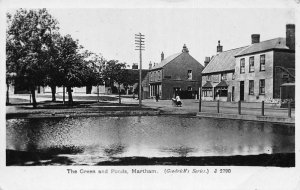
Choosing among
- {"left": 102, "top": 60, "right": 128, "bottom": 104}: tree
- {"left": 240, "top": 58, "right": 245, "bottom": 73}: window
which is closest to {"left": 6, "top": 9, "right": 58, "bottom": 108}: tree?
{"left": 102, "top": 60, "right": 128, "bottom": 104}: tree

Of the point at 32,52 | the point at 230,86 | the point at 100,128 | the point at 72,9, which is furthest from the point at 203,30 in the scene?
the point at 230,86

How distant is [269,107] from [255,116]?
2.28 metres

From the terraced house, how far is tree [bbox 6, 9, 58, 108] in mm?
3906

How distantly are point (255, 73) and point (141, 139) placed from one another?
8963mm

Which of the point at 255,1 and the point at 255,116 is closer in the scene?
the point at 255,1

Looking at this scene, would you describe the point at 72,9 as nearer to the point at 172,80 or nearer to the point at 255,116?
the point at 255,116

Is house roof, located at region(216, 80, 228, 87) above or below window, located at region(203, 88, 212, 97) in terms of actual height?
above

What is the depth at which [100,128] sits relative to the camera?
7398mm

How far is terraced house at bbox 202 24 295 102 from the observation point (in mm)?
7809

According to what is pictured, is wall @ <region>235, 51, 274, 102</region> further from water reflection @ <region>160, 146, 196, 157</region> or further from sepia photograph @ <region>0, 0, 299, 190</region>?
water reflection @ <region>160, 146, 196, 157</region>

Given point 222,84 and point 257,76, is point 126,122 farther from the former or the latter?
point 222,84

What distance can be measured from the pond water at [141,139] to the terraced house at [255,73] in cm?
167

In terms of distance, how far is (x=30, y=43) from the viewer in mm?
6773

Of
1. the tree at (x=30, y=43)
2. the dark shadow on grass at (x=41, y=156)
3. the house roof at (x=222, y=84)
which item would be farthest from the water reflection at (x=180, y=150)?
the house roof at (x=222, y=84)
